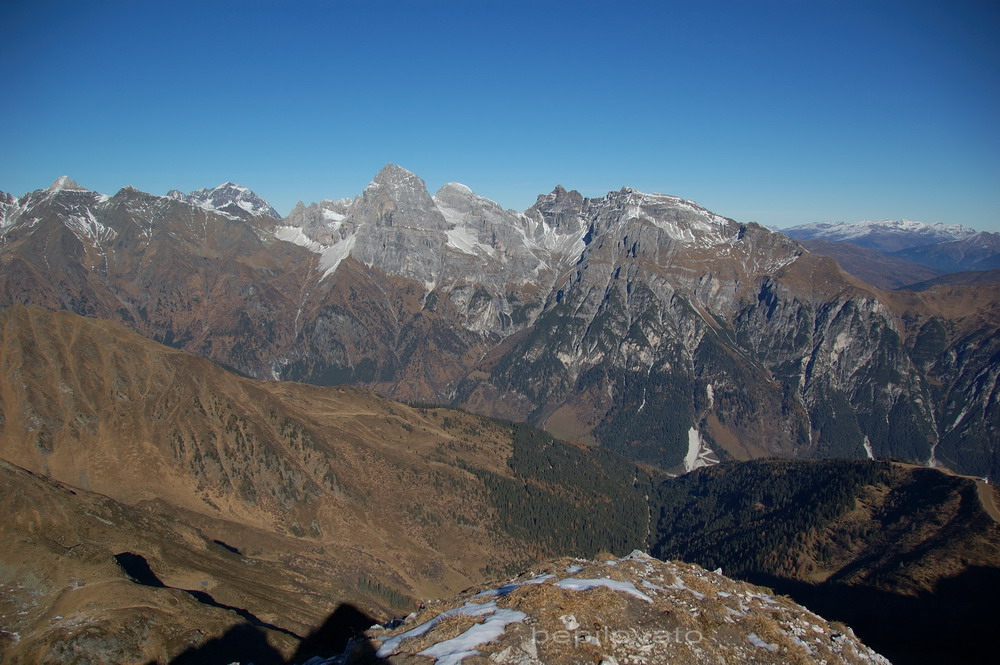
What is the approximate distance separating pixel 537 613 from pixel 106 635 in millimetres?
61195

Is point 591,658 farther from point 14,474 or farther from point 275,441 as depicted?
point 275,441

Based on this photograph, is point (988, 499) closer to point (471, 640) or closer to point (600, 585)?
point (600, 585)

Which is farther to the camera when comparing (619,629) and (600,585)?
(600,585)

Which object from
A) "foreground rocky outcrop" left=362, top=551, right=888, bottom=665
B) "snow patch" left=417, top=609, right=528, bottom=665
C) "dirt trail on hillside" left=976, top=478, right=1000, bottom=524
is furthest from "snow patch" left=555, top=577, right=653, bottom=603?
"dirt trail on hillside" left=976, top=478, right=1000, bottom=524

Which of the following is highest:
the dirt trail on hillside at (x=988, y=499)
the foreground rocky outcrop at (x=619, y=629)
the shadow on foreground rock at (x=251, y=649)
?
the foreground rocky outcrop at (x=619, y=629)

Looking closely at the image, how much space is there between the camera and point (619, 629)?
38750 millimetres

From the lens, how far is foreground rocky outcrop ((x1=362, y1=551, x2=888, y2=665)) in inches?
1452

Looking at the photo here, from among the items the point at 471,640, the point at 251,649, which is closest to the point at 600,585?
the point at 471,640

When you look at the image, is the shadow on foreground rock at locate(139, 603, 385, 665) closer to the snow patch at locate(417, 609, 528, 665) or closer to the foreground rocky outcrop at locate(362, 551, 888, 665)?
the foreground rocky outcrop at locate(362, 551, 888, 665)

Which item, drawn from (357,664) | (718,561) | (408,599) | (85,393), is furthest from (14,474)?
(718,561)

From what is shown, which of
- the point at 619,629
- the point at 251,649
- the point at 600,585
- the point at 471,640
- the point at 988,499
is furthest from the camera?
the point at 988,499

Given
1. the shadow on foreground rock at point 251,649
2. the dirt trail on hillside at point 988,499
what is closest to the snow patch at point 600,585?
the shadow on foreground rock at point 251,649

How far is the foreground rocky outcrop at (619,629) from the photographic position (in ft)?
121

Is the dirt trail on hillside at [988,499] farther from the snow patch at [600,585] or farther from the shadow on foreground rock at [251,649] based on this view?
the shadow on foreground rock at [251,649]
